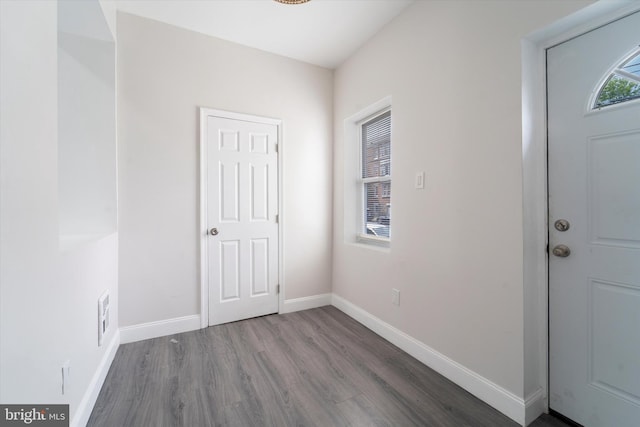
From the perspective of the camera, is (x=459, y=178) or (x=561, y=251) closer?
(x=561, y=251)

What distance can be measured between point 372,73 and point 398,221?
58.8 inches

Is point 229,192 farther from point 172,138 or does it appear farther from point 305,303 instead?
point 305,303

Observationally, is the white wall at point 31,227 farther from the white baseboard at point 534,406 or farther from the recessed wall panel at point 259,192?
the white baseboard at point 534,406

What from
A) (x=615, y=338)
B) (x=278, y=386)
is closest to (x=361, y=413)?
(x=278, y=386)

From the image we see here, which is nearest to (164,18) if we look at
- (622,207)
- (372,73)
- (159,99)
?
(159,99)

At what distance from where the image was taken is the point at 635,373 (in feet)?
4.06

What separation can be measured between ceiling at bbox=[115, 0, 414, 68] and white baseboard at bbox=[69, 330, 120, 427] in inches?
110

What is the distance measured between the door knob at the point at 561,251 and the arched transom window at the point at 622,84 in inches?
28.9

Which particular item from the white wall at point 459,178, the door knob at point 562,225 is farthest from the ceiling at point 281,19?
the door knob at point 562,225

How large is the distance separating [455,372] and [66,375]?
7.20 ft

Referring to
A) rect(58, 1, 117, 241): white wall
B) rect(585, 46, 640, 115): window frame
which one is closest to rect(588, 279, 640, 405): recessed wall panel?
rect(585, 46, 640, 115): window frame

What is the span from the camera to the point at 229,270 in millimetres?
2750

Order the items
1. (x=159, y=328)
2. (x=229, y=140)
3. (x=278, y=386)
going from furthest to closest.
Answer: (x=229, y=140), (x=159, y=328), (x=278, y=386)

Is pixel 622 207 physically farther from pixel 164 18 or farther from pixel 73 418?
pixel 164 18
